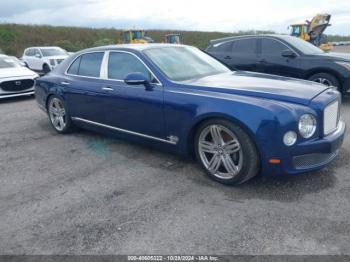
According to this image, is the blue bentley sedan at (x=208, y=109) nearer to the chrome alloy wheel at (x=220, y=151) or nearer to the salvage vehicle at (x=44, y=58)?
the chrome alloy wheel at (x=220, y=151)

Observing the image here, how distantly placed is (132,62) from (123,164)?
1389 mm

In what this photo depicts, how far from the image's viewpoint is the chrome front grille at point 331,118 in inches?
140

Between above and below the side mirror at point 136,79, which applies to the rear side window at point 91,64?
above

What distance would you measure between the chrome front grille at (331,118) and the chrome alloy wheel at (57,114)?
4.19m

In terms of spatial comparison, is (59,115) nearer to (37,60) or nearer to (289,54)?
(289,54)

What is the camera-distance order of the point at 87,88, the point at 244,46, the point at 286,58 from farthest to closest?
the point at 244,46 → the point at 286,58 → the point at 87,88

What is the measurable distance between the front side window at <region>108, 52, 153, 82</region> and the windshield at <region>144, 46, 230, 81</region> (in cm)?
18

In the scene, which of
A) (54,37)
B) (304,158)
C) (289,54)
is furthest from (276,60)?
(54,37)

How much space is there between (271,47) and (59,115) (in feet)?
17.2

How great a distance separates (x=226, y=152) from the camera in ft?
12.1

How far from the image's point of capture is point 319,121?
11.3ft

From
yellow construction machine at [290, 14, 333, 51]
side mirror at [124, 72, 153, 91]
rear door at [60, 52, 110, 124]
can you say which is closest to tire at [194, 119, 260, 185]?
side mirror at [124, 72, 153, 91]

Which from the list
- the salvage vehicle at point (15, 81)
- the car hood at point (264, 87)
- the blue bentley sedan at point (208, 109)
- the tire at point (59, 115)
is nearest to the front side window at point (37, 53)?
the salvage vehicle at point (15, 81)

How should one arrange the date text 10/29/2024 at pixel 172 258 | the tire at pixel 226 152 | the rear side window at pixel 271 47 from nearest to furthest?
the date text 10/29/2024 at pixel 172 258 → the tire at pixel 226 152 → the rear side window at pixel 271 47
